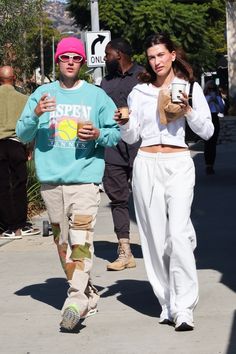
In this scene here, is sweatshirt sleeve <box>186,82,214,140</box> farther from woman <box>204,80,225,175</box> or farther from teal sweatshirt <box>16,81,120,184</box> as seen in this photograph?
woman <box>204,80,225,175</box>

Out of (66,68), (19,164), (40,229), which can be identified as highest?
(66,68)

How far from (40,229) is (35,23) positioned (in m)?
7.74

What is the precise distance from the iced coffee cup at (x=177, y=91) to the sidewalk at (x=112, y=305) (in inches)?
58.6

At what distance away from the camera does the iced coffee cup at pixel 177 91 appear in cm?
609

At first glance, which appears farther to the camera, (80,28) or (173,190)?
(80,28)

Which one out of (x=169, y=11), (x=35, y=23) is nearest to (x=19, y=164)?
(x=35, y=23)

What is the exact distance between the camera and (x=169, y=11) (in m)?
43.7

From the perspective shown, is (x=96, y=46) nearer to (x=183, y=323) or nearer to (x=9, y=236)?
(x=9, y=236)

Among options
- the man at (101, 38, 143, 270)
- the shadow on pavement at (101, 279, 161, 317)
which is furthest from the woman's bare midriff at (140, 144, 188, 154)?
the man at (101, 38, 143, 270)

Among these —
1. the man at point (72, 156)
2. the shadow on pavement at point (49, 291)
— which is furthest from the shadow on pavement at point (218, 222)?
the shadow on pavement at point (49, 291)

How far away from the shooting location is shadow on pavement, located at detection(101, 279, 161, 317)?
7035mm

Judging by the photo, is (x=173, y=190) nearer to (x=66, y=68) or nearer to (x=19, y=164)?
(x=66, y=68)

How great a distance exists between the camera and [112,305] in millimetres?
7188

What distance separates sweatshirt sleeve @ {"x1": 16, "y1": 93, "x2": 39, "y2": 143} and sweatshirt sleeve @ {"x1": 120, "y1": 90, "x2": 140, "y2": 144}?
58cm
